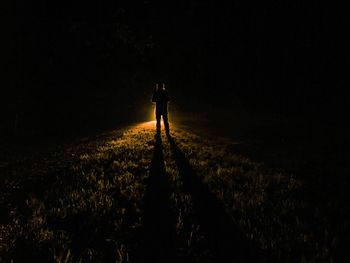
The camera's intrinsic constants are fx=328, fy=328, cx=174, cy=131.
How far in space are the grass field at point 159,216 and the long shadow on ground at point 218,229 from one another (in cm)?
1

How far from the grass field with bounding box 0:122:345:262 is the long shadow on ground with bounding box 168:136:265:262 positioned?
12 millimetres

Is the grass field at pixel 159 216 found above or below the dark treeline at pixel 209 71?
below

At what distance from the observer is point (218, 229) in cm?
423

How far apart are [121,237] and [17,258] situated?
114 cm

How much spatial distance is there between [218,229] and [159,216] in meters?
0.86

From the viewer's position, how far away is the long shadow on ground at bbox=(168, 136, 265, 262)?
3586 millimetres

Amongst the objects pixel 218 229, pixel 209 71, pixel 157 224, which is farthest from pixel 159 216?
pixel 209 71

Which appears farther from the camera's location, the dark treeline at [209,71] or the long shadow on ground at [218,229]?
the dark treeline at [209,71]

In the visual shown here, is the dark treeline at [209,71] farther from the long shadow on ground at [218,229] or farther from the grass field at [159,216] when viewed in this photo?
the long shadow on ground at [218,229]

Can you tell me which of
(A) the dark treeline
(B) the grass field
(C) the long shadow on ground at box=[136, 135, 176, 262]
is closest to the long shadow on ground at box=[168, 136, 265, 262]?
(B) the grass field

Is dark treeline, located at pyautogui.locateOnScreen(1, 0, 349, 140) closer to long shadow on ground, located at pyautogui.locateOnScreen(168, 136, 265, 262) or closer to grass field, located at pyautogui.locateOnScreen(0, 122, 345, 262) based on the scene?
grass field, located at pyautogui.locateOnScreen(0, 122, 345, 262)

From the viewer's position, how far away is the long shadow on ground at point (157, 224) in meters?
3.58

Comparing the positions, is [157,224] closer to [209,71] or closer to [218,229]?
[218,229]

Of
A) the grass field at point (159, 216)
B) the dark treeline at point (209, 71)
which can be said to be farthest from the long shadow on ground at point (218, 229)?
the dark treeline at point (209, 71)
